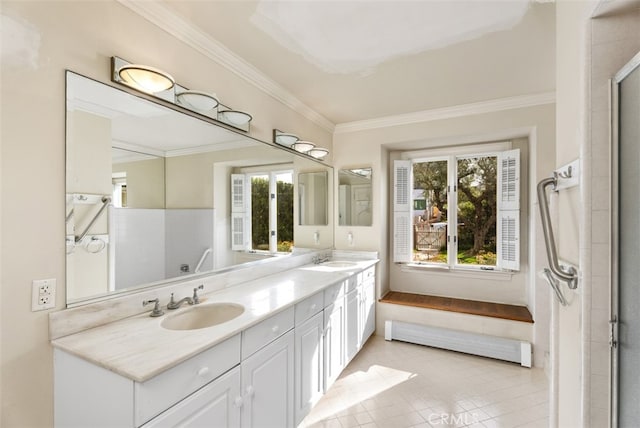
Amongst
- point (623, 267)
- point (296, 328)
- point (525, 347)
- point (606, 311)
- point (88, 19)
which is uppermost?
point (88, 19)

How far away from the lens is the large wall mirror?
1323mm

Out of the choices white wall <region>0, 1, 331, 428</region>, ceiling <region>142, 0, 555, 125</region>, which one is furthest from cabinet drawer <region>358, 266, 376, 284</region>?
white wall <region>0, 1, 331, 428</region>

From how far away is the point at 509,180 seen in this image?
322 centimetres

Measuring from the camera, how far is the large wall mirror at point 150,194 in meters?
1.32

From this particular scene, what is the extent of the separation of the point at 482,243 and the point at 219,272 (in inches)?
120

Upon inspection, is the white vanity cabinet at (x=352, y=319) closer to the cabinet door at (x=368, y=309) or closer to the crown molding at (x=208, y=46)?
the cabinet door at (x=368, y=309)

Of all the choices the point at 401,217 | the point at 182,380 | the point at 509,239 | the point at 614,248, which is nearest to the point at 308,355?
the point at 182,380

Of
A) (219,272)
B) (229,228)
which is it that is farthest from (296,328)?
(229,228)

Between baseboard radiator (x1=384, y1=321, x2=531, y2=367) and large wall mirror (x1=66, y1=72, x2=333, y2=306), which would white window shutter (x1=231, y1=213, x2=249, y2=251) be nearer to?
large wall mirror (x1=66, y1=72, x2=333, y2=306)

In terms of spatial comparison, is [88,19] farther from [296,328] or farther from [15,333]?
[296,328]

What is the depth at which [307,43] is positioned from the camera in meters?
1.95

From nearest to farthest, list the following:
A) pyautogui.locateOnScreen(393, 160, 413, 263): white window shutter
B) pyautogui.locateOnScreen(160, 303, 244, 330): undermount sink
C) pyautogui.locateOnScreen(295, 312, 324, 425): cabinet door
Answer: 1. pyautogui.locateOnScreen(160, 303, 244, 330): undermount sink
2. pyautogui.locateOnScreen(295, 312, 324, 425): cabinet door
3. pyautogui.locateOnScreen(393, 160, 413, 263): white window shutter

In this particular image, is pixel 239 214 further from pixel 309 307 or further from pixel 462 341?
pixel 462 341

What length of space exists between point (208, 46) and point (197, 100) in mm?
416
